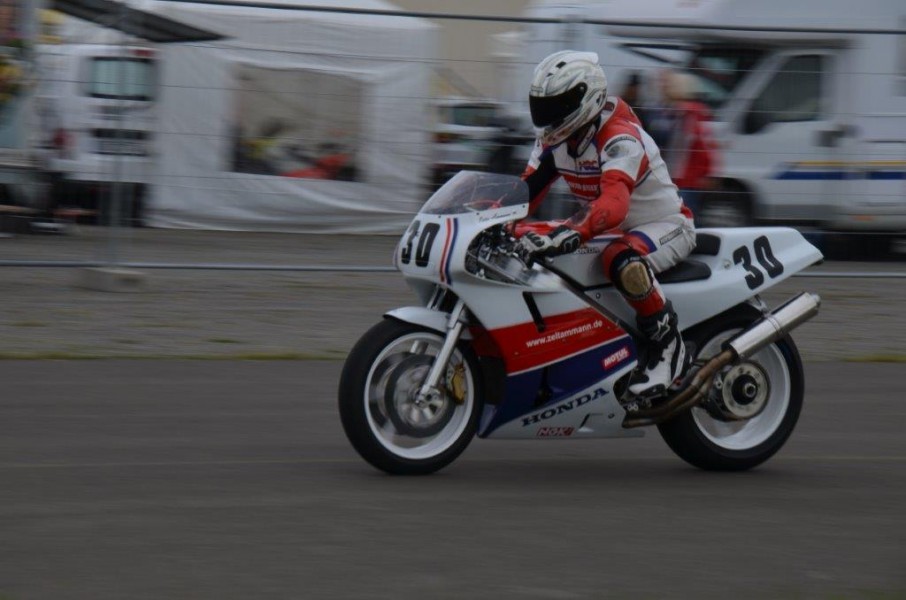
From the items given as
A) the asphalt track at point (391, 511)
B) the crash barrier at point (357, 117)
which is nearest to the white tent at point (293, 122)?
the crash barrier at point (357, 117)

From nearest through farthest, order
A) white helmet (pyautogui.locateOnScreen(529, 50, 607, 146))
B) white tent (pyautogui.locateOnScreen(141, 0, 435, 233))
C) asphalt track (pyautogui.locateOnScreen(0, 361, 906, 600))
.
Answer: asphalt track (pyautogui.locateOnScreen(0, 361, 906, 600))
white helmet (pyautogui.locateOnScreen(529, 50, 607, 146))
white tent (pyautogui.locateOnScreen(141, 0, 435, 233))

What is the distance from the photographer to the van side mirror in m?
13.0

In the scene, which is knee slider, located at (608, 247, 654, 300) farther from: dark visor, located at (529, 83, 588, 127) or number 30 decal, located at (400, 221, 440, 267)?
number 30 decal, located at (400, 221, 440, 267)

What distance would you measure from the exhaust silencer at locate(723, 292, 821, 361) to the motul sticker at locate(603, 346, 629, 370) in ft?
1.44

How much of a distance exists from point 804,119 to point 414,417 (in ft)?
24.8

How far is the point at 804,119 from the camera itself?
12.5 metres

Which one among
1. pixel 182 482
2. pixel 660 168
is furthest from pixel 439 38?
pixel 182 482

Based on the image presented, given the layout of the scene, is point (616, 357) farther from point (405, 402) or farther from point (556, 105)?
point (556, 105)

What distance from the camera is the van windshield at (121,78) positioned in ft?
35.0

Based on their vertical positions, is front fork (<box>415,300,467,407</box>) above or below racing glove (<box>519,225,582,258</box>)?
below

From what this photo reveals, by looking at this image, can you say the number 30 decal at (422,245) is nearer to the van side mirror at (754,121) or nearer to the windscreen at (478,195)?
Answer: the windscreen at (478,195)

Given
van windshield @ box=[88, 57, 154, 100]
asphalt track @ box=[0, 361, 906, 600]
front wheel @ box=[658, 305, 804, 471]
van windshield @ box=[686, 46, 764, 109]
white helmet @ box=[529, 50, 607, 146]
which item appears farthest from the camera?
van windshield @ box=[686, 46, 764, 109]

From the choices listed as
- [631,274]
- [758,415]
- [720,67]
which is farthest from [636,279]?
[720,67]

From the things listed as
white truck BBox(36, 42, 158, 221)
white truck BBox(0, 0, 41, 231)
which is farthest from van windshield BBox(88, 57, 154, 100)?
white truck BBox(0, 0, 41, 231)
